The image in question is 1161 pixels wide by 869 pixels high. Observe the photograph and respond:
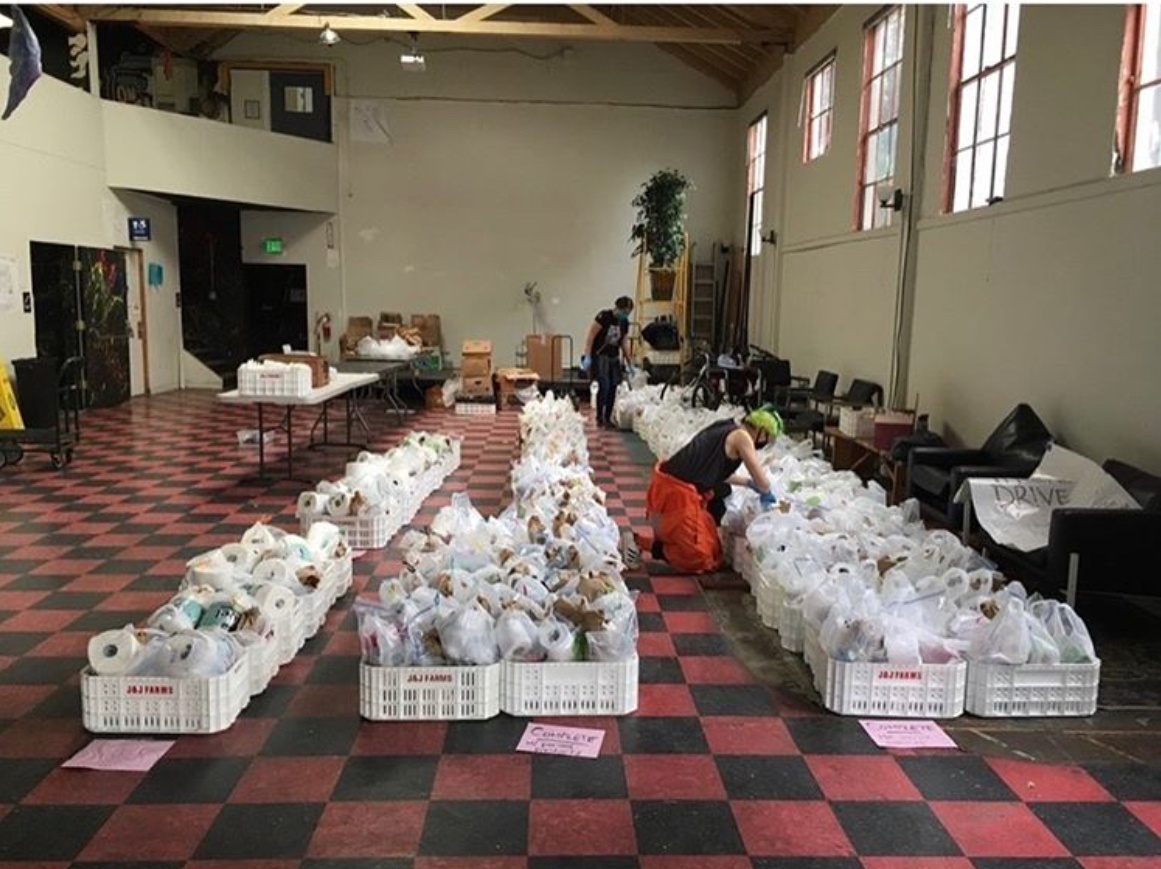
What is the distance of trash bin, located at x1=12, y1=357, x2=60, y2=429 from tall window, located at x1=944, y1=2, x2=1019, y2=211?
24.7ft

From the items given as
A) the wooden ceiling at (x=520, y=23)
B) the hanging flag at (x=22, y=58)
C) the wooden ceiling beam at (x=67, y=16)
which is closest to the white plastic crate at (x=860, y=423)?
the wooden ceiling at (x=520, y=23)

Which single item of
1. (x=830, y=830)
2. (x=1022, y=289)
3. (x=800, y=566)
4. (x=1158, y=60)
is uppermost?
(x=1158, y=60)

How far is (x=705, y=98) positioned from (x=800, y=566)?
12.0 metres

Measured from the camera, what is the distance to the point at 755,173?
1332cm

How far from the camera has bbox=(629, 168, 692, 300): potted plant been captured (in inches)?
473

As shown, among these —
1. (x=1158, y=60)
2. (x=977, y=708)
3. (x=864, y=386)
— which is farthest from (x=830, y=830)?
(x=864, y=386)

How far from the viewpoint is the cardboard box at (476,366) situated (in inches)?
471

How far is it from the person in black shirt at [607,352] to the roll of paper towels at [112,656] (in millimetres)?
7391

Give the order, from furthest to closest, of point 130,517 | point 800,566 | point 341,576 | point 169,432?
point 169,432
point 130,517
point 341,576
point 800,566

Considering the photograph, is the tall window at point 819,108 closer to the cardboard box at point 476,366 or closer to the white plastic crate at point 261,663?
the cardboard box at point 476,366

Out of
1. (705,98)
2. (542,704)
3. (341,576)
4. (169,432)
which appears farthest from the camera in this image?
(705,98)

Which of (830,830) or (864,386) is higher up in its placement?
(864,386)

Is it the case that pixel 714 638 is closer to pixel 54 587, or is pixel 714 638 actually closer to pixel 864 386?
pixel 54 587

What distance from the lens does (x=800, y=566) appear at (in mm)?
3885
